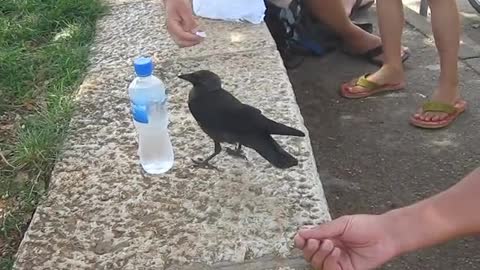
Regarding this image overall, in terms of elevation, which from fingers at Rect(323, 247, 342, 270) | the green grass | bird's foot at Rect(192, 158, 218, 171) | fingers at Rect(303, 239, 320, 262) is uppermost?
fingers at Rect(303, 239, 320, 262)

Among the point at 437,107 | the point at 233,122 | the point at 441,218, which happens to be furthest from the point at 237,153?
the point at 437,107

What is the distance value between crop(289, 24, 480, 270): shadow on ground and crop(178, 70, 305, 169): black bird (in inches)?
27.6

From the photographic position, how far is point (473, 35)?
4.58 metres

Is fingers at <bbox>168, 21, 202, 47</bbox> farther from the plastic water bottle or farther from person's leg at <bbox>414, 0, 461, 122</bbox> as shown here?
person's leg at <bbox>414, 0, 461, 122</bbox>

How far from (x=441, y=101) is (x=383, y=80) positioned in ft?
1.16

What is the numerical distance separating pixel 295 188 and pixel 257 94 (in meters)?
0.60

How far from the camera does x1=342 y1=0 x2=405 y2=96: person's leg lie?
3549 mm

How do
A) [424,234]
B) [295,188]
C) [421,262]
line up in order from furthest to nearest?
1. [421,262]
2. [295,188]
3. [424,234]

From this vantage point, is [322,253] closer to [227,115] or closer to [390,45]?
[227,115]

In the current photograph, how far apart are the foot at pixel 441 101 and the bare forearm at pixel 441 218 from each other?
1712 millimetres

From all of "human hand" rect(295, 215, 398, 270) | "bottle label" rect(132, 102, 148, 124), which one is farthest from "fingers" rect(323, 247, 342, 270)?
"bottle label" rect(132, 102, 148, 124)

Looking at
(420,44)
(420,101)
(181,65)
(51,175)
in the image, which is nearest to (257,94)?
(181,65)

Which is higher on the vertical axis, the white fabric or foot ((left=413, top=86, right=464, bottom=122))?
the white fabric

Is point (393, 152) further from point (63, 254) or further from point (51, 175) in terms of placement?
point (63, 254)
